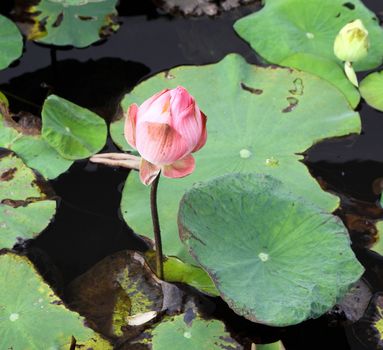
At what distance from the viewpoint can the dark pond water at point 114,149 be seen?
208 centimetres

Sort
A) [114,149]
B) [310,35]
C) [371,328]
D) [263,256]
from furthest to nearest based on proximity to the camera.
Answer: [310,35] → [114,149] → [371,328] → [263,256]

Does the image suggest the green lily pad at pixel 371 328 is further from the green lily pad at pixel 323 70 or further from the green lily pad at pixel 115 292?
the green lily pad at pixel 323 70

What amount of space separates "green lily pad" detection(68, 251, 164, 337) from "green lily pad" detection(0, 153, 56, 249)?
209mm

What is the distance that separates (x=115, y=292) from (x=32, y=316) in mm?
255

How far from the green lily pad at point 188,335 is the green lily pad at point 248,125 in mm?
197

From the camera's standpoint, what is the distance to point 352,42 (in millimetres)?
2389

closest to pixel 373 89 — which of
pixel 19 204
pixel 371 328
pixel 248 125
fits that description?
A: pixel 248 125

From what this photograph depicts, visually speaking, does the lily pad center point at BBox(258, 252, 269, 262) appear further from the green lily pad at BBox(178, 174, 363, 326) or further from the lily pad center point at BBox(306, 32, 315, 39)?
the lily pad center point at BBox(306, 32, 315, 39)

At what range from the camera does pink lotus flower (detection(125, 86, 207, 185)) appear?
1.56m

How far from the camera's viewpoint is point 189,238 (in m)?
1.78

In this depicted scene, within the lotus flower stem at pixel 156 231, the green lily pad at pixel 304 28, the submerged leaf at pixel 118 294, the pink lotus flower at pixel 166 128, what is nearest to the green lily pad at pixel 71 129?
the submerged leaf at pixel 118 294

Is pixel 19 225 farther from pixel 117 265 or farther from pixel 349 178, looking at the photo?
pixel 349 178

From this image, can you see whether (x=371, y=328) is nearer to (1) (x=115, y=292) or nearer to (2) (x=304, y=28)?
(1) (x=115, y=292)

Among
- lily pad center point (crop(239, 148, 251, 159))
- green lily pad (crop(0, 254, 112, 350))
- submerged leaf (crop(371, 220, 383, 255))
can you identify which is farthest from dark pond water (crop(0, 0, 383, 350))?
lily pad center point (crop(239, 148, 251, 159))
